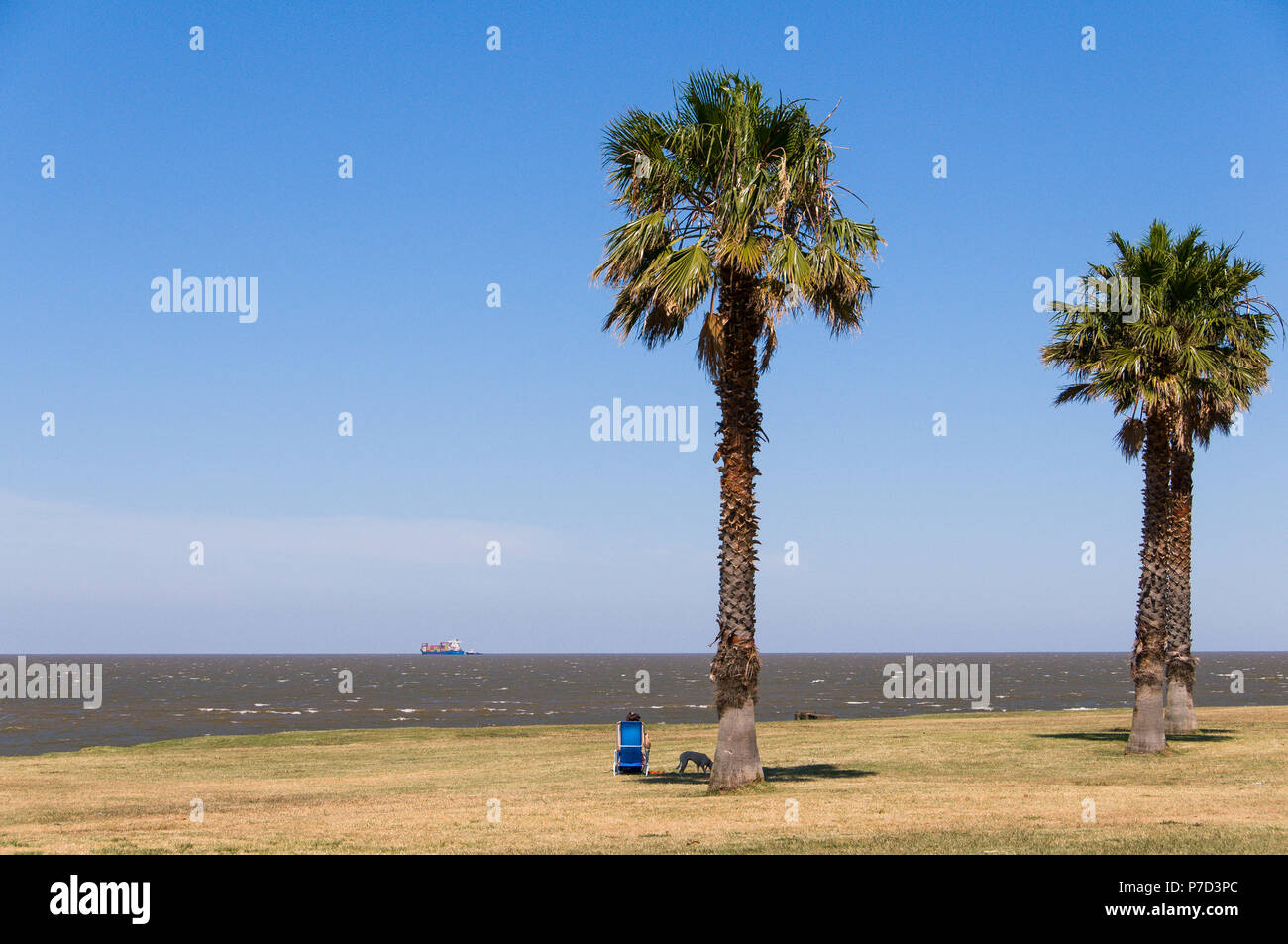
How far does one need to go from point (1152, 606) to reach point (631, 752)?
13417mm

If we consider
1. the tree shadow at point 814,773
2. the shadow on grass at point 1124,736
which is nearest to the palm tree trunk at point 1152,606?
the shadow on grass at point 1124,736

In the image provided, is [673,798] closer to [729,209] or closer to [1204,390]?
[729,209]

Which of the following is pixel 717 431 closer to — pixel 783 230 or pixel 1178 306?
pixel 783 230

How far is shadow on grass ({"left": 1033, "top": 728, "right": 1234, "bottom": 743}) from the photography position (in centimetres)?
3183

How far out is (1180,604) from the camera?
33.6m

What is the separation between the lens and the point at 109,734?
6038 centimetres

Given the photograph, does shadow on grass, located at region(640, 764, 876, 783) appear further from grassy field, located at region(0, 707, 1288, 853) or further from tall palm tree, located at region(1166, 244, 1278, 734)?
tall palm tree, located at region(1166, 244, 1278, 734)

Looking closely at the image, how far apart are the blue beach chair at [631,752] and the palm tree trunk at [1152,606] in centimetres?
1233

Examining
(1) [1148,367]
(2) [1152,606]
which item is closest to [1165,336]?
(1) [1148,367]

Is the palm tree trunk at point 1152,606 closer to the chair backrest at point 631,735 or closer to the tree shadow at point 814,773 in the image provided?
the tree shadow at point 814,773

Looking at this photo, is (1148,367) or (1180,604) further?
(1180,604)

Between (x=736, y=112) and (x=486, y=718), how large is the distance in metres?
56.0

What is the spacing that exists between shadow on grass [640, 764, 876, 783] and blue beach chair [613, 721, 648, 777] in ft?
1.31
